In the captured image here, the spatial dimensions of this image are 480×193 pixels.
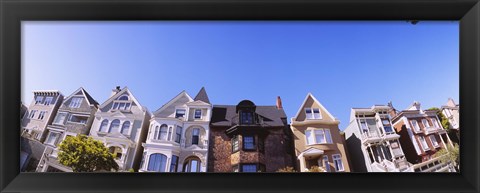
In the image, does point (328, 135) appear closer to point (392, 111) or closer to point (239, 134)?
point (392, 111)

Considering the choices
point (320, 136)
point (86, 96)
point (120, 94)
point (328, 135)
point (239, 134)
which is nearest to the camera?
point (86, 96)

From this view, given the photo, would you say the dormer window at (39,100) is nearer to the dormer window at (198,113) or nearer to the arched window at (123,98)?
the arched window at (123,98)

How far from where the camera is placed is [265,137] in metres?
6.64

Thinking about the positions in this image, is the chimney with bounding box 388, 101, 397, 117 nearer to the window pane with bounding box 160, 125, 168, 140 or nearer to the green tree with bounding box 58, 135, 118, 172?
the window pane with bounding box 160, 125, 168, 140

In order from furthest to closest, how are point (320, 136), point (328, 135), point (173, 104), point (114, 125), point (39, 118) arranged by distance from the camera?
point (320, 136), point (328, 135), point (114, 125), point (173, 104), point (39, 118)

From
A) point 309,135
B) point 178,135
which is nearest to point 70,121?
point 178,135

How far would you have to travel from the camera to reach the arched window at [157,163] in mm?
5562

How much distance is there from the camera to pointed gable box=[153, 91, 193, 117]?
504 centimetres

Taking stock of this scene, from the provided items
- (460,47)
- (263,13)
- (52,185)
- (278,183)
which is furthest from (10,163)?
(460,47)

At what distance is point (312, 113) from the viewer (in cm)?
603

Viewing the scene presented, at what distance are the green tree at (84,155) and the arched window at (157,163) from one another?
79 centimetres

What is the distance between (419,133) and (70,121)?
5.90m

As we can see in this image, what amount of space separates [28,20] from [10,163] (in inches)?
44.3

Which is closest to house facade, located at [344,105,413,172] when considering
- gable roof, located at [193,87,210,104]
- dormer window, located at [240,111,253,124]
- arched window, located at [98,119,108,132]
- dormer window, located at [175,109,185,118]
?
dormer window, located at [240,111,253,124]
